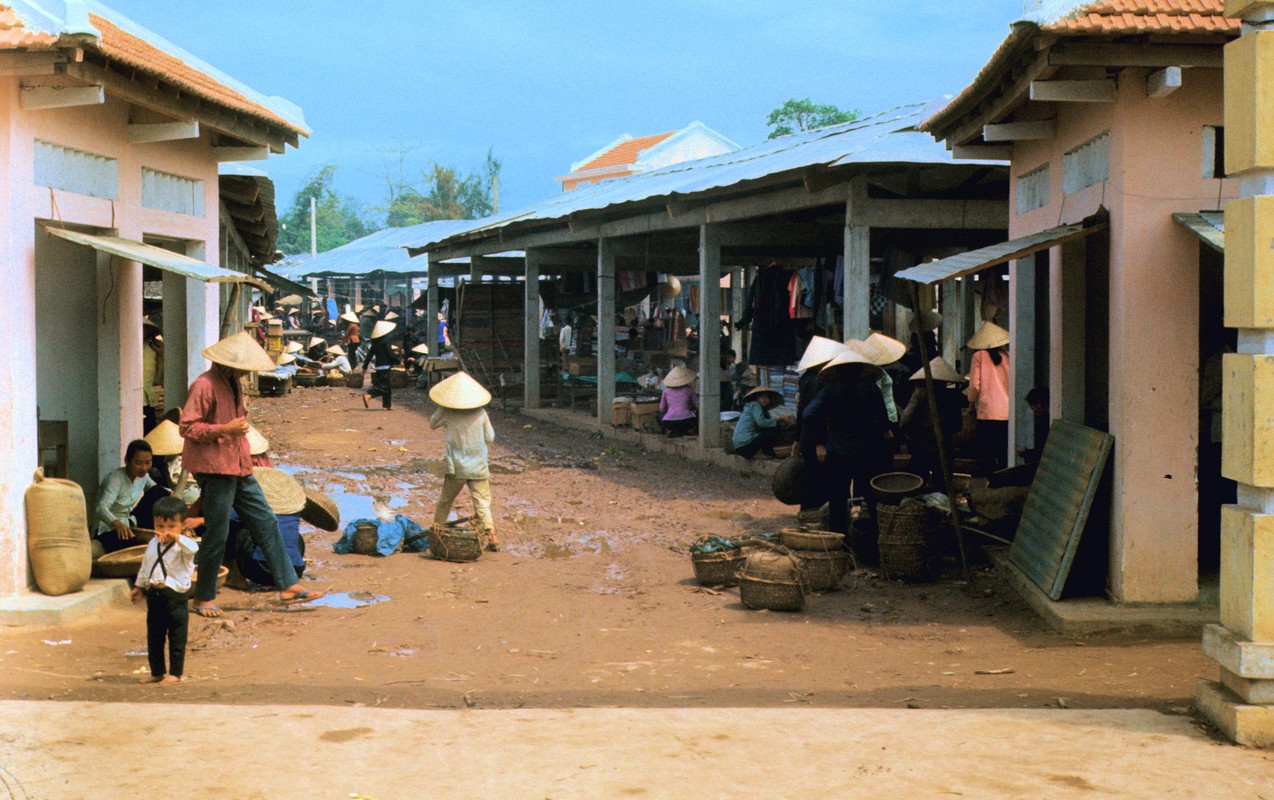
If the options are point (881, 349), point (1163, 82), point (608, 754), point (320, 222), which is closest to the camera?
point (608, 754)

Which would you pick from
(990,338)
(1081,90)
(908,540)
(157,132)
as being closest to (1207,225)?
(1081,90)

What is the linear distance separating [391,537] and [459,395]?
1314 millimetres

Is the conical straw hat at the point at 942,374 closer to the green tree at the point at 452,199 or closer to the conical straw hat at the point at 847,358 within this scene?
the conical straw hat at the point at 847,358

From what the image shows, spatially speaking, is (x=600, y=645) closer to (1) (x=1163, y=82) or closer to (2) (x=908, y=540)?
(2) (x=908, y=540)

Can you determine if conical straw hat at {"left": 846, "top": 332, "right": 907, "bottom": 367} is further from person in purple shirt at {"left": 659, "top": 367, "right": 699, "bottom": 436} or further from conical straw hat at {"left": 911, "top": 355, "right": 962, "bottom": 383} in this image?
person in purple shirt at {"left": 659, "top": 367, "right": 699, "bottom": 436}

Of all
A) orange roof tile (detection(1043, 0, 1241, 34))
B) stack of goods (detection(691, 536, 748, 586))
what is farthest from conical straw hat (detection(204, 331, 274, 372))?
orange roof tile (detection(1043, 0, 1241, 34))

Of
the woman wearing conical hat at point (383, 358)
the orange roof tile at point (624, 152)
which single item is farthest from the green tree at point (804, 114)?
the woman wearing conical hat at point (383, 358)

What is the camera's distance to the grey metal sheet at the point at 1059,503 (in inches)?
331

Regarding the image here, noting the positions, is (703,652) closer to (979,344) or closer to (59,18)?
(59,18)

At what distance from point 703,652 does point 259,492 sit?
3232 millimetres

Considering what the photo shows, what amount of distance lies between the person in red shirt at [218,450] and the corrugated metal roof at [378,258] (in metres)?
27.6

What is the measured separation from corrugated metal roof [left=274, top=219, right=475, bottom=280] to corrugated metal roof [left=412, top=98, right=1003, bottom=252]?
53.4 ft

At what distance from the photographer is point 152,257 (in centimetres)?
905

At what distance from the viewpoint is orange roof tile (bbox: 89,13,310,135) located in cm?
861
